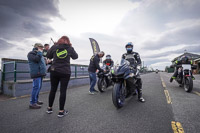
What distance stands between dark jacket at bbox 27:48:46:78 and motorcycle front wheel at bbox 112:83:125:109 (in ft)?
7.44

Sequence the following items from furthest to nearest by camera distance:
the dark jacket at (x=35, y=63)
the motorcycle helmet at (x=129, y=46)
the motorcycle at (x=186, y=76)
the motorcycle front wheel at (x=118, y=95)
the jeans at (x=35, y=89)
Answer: the motorcycle at (x=186, y=76)
the motorcycle helmet at (x=129, y=46)
the jeans at (x=35, y=89)
the dark jacket at (x=35, y=63)
the motorcycle front wheel at (x=118, y=95)

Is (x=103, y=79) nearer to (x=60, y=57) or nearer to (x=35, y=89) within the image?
(x=35, y=89)

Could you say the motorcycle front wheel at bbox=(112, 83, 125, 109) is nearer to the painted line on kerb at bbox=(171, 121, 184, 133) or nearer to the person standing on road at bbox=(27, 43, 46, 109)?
the painted line on kerb at bbox=(171, 121, 184, 133)

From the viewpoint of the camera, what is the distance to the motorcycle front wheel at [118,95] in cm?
273

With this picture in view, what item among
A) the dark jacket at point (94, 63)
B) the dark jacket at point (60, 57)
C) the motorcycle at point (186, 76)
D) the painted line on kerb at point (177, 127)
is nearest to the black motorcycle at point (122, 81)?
the painted line on kerb at point (177, 127)

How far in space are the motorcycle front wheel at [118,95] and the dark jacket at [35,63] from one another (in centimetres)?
Answer: 227

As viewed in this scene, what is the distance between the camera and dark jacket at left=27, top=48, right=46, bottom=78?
298 cm

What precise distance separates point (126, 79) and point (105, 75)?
2.46m

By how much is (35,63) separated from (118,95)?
261 centimetres

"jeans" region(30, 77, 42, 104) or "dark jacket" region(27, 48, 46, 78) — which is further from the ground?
"dark jacket" region(27, 48, 46, 78)

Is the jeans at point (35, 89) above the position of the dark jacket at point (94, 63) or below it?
below

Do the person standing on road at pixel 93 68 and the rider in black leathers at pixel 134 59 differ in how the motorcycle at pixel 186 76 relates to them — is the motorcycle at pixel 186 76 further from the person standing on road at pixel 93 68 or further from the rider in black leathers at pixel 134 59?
the person standing on road at pixel 93 68

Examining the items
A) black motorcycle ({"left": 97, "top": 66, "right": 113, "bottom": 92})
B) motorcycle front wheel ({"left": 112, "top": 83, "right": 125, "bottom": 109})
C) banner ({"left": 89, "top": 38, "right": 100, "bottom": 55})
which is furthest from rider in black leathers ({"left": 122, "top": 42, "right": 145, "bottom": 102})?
banner ({"left": 89, "top": 38, "right": 100, "bottom": 55})

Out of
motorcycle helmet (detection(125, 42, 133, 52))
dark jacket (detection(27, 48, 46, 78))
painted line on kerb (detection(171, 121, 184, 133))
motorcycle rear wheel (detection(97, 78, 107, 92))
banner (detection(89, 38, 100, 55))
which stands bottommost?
painted line on kerb (detection(171, 121, 184, 133))
